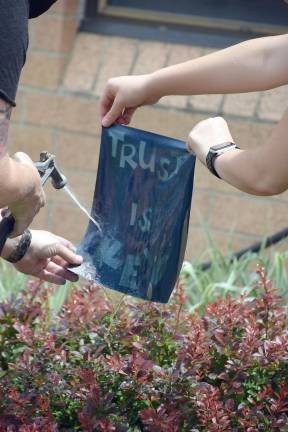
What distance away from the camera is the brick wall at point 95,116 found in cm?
489

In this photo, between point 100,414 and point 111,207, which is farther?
point 111,207

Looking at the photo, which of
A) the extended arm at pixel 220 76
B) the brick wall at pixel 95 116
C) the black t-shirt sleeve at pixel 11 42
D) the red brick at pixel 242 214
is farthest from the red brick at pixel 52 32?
the black t-shirt sleeve at pixel 11 42

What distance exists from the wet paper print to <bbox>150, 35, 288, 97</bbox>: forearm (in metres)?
0.24

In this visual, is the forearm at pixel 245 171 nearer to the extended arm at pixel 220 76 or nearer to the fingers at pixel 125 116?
the extended arm at pixel 220 76

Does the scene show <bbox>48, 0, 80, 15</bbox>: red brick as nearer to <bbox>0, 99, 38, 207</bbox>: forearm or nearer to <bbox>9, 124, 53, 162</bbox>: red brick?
<bbox>9, 124, 53, 162</bbox>: red brick

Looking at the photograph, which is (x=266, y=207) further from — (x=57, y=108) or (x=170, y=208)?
(x=170, y=208)

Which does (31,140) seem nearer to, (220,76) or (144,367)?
(144,367)

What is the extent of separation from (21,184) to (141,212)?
0.52 metres

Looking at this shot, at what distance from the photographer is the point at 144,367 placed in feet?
8.70

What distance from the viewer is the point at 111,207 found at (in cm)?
286

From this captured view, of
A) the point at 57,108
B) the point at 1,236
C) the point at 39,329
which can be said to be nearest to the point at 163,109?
the point at 57,108

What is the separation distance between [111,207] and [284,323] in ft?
2.04

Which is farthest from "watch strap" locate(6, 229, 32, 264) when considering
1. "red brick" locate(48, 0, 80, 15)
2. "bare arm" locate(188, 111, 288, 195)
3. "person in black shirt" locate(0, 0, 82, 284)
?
"red brick" locate(48, 0, 80, 15)

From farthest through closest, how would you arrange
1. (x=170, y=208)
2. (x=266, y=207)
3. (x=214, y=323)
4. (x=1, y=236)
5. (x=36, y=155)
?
(x=36, y=155), (x=266, y=207), (x=214, y=323), (x=170, y=208), (x=1, y=236)
